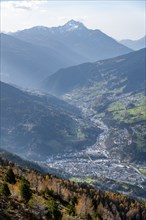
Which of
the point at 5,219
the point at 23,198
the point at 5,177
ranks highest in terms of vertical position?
the point at 5,177

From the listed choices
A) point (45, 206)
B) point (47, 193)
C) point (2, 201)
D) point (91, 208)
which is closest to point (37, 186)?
point (47, 193)

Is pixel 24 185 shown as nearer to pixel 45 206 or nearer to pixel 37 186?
pixel 45 206

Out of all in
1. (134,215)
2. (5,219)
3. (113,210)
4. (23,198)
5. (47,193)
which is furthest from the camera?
(134,215)

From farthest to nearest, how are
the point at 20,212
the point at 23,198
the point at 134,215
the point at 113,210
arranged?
Result: the point at 134,215 → the point at 113,210 → the point at 23,198 → the point at 20,212

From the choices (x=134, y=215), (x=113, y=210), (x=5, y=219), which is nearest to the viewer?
(x=5, y=219)

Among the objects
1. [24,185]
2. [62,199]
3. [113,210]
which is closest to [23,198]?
[24,185]

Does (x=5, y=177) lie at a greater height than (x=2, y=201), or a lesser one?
greater

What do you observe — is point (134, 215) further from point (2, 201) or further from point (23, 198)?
point (2, 201)

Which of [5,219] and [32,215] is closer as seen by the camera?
[5,219]

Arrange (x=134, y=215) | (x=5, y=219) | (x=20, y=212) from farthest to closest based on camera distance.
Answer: (x=134, y=215) < (x=20, y=212) < (x=5, y=219)
